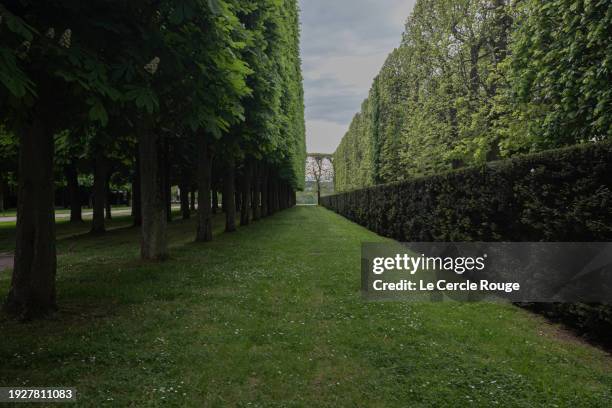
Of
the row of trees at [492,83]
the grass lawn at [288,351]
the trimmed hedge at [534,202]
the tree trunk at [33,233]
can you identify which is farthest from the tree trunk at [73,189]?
the trimmed hedge at [534,202]

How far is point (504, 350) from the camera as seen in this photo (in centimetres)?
522

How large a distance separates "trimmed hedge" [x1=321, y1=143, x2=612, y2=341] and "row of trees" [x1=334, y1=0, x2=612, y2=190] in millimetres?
1567

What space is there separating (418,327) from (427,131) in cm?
1770

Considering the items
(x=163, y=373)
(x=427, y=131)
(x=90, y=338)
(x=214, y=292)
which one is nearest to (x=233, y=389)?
(x=163, y=373)

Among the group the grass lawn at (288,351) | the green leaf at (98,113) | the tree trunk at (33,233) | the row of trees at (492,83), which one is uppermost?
the row of trees at (492,83)

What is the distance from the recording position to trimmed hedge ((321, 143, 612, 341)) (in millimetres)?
5539

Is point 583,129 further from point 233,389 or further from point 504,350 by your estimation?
point 233,389

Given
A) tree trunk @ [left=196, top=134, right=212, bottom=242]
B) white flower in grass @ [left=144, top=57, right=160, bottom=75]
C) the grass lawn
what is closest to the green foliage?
the grass lawn

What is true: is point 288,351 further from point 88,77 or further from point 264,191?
point 264,191

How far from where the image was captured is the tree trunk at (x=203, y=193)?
1575 centimetres

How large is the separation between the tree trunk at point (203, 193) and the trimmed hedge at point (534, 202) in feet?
27.8

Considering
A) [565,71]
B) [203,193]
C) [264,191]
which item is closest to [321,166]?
[264,191]

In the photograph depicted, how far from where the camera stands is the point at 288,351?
517 cm

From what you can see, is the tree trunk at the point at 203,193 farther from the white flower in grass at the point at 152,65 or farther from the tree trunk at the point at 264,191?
the tree trunk at the point at 264,191
